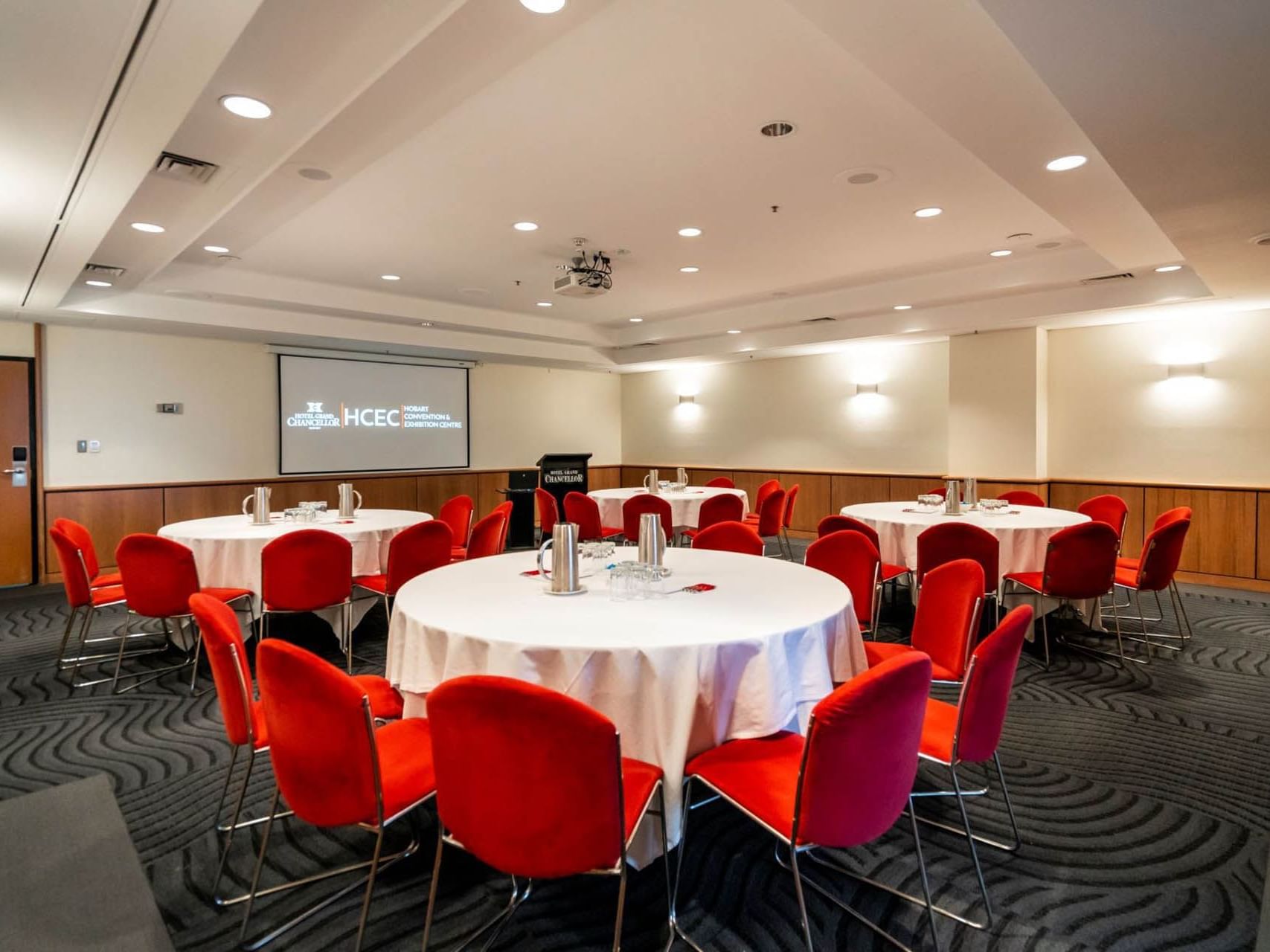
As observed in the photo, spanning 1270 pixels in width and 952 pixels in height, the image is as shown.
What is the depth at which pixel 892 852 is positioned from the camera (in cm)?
246

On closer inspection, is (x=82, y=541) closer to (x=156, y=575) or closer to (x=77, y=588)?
(x=77, y=588)

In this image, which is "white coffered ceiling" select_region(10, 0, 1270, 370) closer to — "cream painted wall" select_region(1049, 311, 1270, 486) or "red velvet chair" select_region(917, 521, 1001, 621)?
"cream painted wall" select_region(1049, 311, 1270, 486)

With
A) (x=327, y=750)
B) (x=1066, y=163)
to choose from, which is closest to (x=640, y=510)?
(x=1066, y=163)

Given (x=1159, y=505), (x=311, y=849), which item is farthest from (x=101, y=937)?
(x=1159, y=505)

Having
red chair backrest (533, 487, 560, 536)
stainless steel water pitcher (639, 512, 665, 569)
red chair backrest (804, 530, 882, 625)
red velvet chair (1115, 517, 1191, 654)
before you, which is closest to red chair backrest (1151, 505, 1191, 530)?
red velvet chair (1115, 517, 1191, 654)

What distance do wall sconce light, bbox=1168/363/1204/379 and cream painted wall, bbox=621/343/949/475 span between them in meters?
2.36

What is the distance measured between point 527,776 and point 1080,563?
4.00 metres

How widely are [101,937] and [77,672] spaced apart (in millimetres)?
2986

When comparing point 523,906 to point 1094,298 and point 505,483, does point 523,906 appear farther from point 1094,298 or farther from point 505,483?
point 505,483

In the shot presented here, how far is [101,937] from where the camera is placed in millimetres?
2094

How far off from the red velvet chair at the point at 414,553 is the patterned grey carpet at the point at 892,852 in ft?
3.71

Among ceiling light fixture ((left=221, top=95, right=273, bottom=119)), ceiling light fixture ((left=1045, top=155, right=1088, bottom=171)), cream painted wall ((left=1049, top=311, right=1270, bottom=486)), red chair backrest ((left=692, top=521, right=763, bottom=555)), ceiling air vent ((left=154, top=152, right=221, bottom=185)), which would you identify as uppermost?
ceiling air vent ((left=154, top=152, right=221, bottom=185))

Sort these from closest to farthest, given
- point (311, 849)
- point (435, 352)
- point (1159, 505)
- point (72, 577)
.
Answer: point (311, 849) → point (72, 577) → point (1159, 505) → point (435, 352)

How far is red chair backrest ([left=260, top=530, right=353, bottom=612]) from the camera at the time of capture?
3.93 meters
